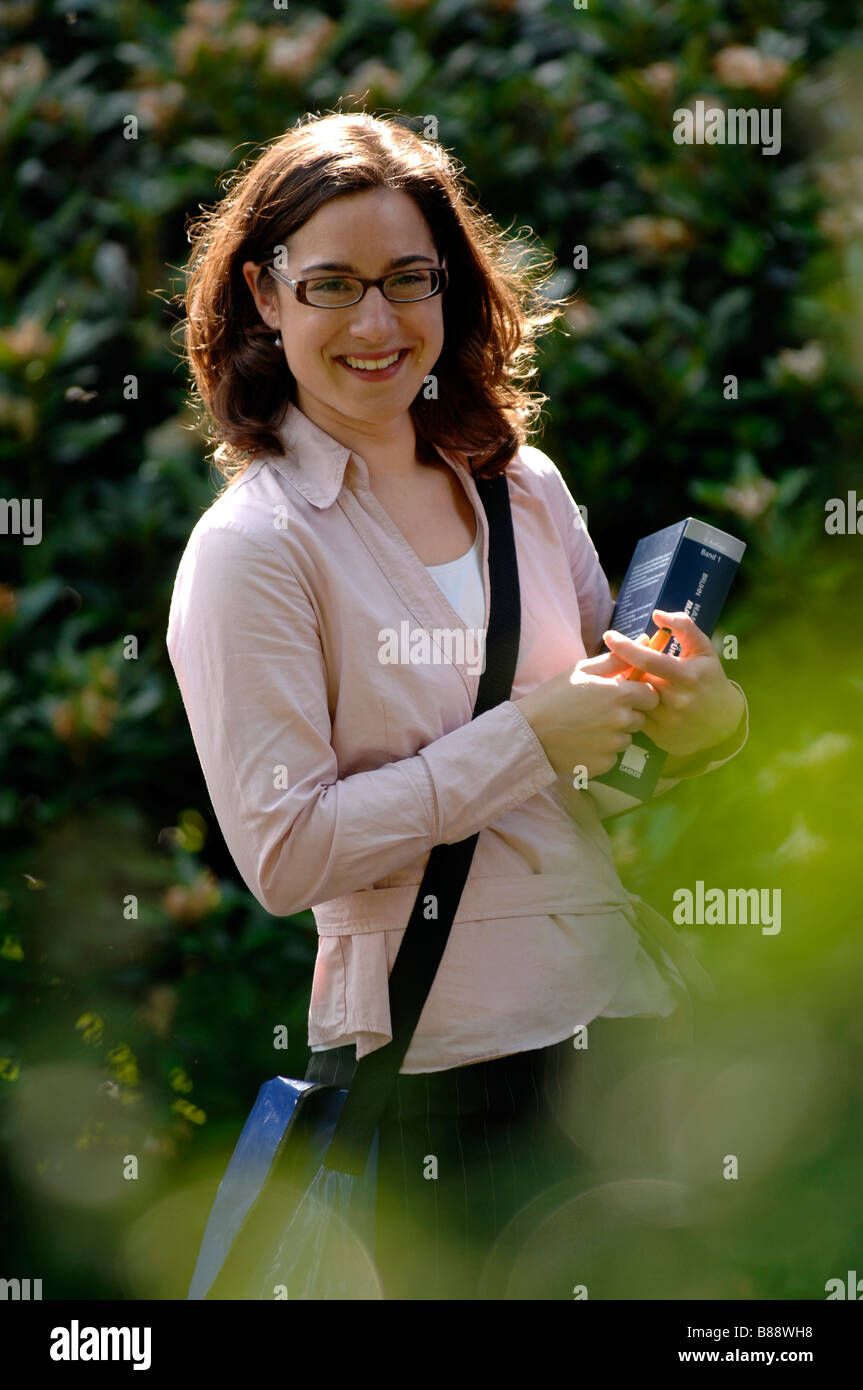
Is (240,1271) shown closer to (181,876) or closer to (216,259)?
(216,259)

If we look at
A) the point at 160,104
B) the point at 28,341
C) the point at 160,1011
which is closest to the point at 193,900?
the point at 160,1011

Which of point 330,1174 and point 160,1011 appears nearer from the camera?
point 330,1174

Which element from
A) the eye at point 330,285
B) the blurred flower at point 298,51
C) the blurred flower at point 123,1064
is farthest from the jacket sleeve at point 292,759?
the blurred flower at point 298,51

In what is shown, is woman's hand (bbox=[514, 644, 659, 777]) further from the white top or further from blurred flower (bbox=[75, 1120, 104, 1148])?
blurred flower (bbox=[75, 1120, 104, 1148])

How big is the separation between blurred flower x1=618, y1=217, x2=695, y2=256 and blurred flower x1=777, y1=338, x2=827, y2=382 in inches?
14.6

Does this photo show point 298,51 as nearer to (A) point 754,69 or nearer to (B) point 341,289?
(A) point 754,69

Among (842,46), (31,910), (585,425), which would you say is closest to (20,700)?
(31,910)

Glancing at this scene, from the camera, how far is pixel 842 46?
328 cm

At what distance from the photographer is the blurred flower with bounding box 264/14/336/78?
3381 mm

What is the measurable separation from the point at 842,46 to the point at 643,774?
2.24 meters

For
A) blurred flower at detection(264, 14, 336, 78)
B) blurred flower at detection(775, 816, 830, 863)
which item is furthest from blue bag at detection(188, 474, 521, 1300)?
blurred flower at detection(264, 14, 336, 78)

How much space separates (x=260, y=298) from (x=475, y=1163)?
1.11 meters

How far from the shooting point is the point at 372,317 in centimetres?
174

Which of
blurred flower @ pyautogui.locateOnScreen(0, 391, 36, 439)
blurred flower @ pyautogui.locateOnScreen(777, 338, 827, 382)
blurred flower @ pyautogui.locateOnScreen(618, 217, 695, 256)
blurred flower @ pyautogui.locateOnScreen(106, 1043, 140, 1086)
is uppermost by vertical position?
blurred flower @ pyautogui.locateOnScreen(618, 217, 695, 256)
